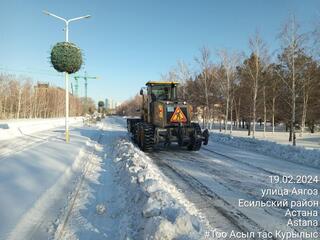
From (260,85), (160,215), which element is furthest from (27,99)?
(160,215)

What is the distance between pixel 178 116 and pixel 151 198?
1073cm

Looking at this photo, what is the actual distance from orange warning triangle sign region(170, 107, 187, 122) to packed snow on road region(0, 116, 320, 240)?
13.5 ft

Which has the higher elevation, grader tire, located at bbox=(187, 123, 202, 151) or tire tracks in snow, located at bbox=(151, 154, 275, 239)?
grader tire, located at bbox=(187, 123, 202, 151)

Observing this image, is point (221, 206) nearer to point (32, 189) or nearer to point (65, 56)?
point (32, 189)

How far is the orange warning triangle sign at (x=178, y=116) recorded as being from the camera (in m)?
16.9

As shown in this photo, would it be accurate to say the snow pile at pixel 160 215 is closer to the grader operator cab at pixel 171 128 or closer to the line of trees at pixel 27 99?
the grader operator cab at pixel 171 128

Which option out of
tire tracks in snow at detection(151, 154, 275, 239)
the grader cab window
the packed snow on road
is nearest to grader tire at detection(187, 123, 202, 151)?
the grader cab window

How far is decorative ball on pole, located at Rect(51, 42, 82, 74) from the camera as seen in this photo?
1797cm

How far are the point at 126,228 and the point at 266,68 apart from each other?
27.9m

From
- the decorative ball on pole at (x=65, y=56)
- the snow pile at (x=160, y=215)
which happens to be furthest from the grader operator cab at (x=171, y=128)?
the snow pile at (x=160, y=215)

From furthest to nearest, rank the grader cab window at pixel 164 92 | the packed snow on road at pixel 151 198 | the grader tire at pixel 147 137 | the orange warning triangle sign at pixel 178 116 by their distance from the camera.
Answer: the grader cab window at pixel 164 92
the orange warning triangle sign at pixel 178 116
the grader tire at pixel 147 137
the packed snow on road at pixel 151 198

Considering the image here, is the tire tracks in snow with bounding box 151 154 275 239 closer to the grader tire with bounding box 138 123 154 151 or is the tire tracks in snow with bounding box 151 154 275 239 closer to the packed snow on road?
the packed snow on road

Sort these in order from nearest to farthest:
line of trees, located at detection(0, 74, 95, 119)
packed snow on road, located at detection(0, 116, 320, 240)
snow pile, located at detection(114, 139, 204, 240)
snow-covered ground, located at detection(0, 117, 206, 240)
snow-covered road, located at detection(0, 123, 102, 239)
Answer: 1. snow pile, located at detection(114, 139, 204, 240)
2. snow-covered ground, located at detection(0, 117, 206, 240)
3. packed snow on road, located at detection(0, 116, 320, 240)
4. snow-covered road, located at detection(0, 123, 102, 239)
5. line of trees, located at detection(0, 74, 95, 119)

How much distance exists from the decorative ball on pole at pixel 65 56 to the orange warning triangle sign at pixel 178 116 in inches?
242
